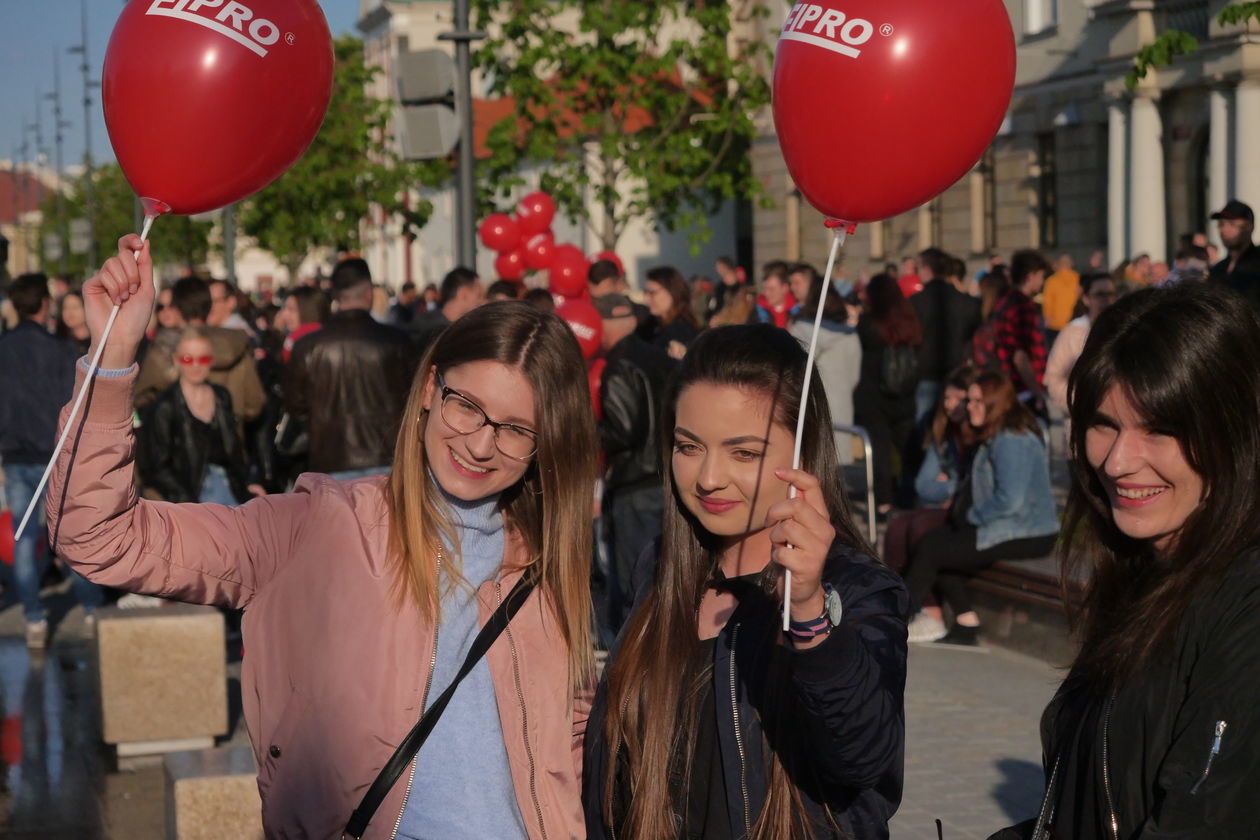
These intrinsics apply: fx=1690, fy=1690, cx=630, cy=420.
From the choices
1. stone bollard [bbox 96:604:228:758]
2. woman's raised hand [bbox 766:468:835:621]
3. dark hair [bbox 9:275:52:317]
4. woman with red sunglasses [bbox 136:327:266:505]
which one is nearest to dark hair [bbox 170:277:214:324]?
dark hair [bbox 9:275:52:317]

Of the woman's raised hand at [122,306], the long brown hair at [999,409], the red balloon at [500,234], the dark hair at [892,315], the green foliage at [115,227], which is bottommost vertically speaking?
the long brown hair at [999,409]

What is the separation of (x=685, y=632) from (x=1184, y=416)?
0.94 m

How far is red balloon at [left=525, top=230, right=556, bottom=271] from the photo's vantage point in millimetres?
15438

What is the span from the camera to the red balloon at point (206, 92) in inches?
131

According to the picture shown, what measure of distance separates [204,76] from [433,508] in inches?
38.7

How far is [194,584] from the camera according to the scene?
116 inches

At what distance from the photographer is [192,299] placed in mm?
11266

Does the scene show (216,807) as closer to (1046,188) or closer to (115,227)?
(1046,188)

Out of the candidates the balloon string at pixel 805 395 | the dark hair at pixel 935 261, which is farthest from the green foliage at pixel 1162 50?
the balloon string at pixel 805 395

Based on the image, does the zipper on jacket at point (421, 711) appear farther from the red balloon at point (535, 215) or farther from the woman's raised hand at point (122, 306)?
the red balloon at point (535, 215)

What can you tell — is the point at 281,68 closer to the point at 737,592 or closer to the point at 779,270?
the point at 737,592

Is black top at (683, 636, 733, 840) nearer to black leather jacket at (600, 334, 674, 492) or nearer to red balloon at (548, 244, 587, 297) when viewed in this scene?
black leather jacket at (600, 334, 674, 492)

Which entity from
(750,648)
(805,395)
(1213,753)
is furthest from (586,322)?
(1213,753)

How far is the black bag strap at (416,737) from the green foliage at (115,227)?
4561 centimetres
